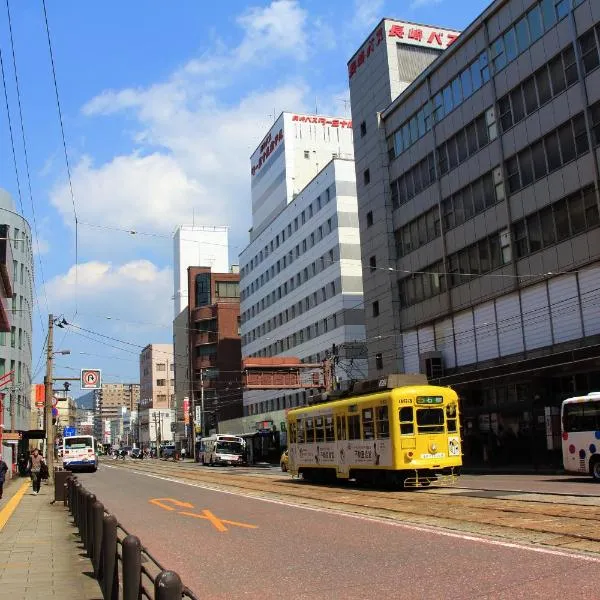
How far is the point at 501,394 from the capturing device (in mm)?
37250

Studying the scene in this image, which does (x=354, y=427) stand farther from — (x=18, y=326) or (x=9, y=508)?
(x=18, y=326)

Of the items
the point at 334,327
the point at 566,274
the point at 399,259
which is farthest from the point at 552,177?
the point at 334,327

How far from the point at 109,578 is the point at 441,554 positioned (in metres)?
4.41

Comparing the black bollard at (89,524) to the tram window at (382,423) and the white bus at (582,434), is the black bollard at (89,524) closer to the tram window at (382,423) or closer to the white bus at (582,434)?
the tram window at (382,423)

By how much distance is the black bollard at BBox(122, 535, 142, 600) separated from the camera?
564 centimetres

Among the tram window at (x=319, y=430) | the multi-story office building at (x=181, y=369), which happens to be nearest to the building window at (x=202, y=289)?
the multi-story office building at (x=181, y=369)

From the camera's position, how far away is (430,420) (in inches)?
829

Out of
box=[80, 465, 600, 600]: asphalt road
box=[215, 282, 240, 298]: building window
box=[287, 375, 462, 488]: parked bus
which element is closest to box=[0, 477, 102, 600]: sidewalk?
box=[80, 465, 600, 600]: asphalt road

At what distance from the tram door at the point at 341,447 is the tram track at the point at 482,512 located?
6.20ft

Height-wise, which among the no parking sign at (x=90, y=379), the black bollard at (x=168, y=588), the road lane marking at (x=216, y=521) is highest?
the no parking sign at (x=90, y=379)

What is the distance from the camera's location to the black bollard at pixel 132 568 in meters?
5.64

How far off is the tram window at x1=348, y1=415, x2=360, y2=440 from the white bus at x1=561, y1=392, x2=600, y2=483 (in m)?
7.24

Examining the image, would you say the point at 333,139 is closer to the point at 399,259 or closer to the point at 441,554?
the point at 399,259

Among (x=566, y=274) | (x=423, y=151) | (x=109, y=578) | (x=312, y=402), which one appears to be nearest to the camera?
(x=109, y=578)
